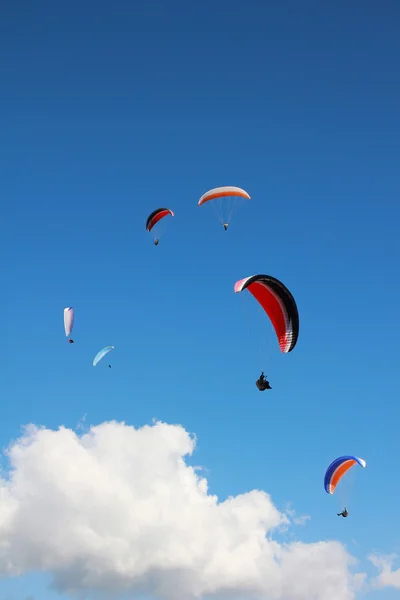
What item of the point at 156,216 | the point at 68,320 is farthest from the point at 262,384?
the point at 68,320

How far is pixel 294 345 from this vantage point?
34.9 m

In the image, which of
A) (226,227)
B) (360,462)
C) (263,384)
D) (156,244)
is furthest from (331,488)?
(156,244)

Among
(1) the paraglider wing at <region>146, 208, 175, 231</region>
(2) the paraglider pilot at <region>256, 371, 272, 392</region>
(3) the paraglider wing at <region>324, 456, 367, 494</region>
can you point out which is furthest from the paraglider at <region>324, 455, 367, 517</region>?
(1) the paraglider wing at <region>146, 208, 175, 231</region>

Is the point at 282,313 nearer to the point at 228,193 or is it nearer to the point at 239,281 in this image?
the point at 239,281

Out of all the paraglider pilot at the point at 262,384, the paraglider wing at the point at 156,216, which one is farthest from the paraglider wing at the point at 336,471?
the paraglider wing at the point at 156,216

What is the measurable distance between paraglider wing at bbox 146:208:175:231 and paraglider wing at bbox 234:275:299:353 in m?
20.8

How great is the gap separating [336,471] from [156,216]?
28175mm

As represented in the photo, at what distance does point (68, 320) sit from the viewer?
6675 centimetres

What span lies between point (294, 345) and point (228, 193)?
47.7 feet

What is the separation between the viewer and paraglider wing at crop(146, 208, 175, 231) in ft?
181

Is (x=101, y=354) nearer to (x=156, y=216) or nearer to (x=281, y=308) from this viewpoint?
(x=156, y=216)

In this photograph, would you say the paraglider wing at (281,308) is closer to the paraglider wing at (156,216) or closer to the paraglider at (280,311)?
the paraglider at (280,311)

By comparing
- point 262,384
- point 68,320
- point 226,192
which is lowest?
point 262,384

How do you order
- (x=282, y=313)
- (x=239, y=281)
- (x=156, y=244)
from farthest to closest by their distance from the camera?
(x=156, y=244), (x=282, y=313), (x=239, y=281)
